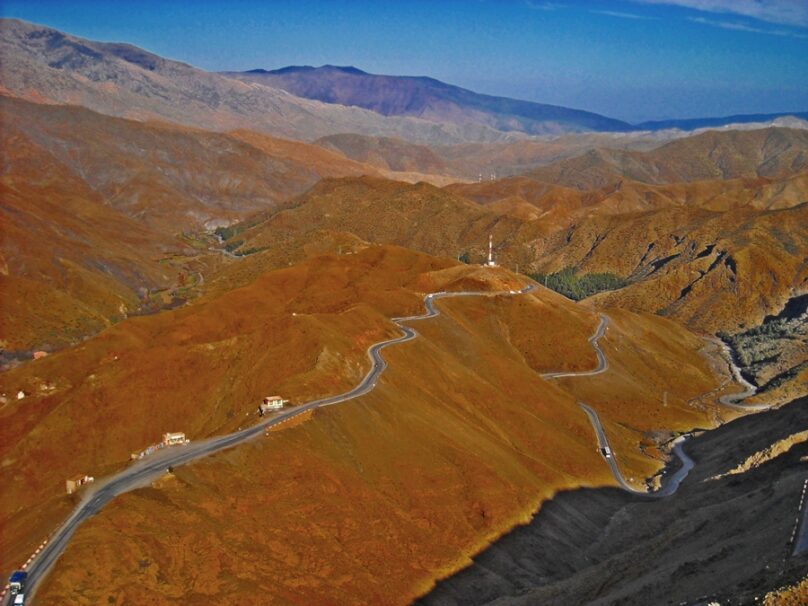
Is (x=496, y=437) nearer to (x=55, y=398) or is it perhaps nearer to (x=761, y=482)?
(x=761, y=482)

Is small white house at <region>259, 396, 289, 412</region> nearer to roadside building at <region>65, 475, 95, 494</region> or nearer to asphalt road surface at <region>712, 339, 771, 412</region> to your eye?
roadside building at <region>65, 475, 95, 494</region>

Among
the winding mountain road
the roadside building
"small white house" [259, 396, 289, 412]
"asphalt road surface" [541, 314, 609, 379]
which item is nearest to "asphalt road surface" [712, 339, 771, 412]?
"asphalt road surface" [541, 314, 609, 379]

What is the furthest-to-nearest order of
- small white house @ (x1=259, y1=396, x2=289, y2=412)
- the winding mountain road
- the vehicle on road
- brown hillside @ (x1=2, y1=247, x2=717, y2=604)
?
the winding mountain road → small white house @ (x1=259, y1=396, x2=289, y2=412) → brown hillside @ (x1=2, y1=247, x2=717, y2=604) → the vehicle on road

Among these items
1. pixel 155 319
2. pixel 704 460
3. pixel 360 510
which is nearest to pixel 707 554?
pixel 360 510

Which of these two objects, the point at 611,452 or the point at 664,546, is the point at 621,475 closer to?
the point at 611,452

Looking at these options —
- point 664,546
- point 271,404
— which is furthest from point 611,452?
point 271,404

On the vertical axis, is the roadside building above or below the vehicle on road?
above

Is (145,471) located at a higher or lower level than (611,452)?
higher
